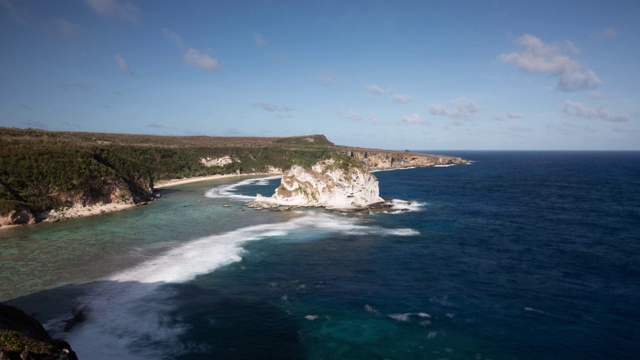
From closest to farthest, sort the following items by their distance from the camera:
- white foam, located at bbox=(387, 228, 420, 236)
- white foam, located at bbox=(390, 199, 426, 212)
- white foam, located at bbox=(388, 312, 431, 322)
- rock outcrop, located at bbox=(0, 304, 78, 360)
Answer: rock outcrop, located at bbox=(0, 304, 78, 360) → white foam, located at bbox=(388, 312, 431, 322) → white foam, located at bbox=(387, 228, 420, 236) → white foam, located at bbox=(390, 199, 426, 212)

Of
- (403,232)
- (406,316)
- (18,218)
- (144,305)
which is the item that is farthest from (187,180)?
→ (406,316)

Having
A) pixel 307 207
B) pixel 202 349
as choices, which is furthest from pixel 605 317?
pixel 307 207

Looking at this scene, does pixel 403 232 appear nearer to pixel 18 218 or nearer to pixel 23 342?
pixel 23 342

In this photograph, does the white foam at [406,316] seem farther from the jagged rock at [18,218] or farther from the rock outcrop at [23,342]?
the jagged rock at [18,218]

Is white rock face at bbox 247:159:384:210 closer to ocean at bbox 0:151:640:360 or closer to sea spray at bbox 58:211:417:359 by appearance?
ocean at bbox 0:151:640:360

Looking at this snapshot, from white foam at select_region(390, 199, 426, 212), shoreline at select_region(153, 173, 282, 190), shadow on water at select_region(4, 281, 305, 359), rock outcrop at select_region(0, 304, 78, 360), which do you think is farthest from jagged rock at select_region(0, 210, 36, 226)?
white foam at select_region(390, 199, 426, 212)

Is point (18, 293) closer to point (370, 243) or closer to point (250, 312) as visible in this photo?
point (250, 312)

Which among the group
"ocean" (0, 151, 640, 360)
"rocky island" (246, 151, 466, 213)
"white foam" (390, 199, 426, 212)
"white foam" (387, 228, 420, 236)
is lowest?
"ocean" (0, 151, 640, 360)
